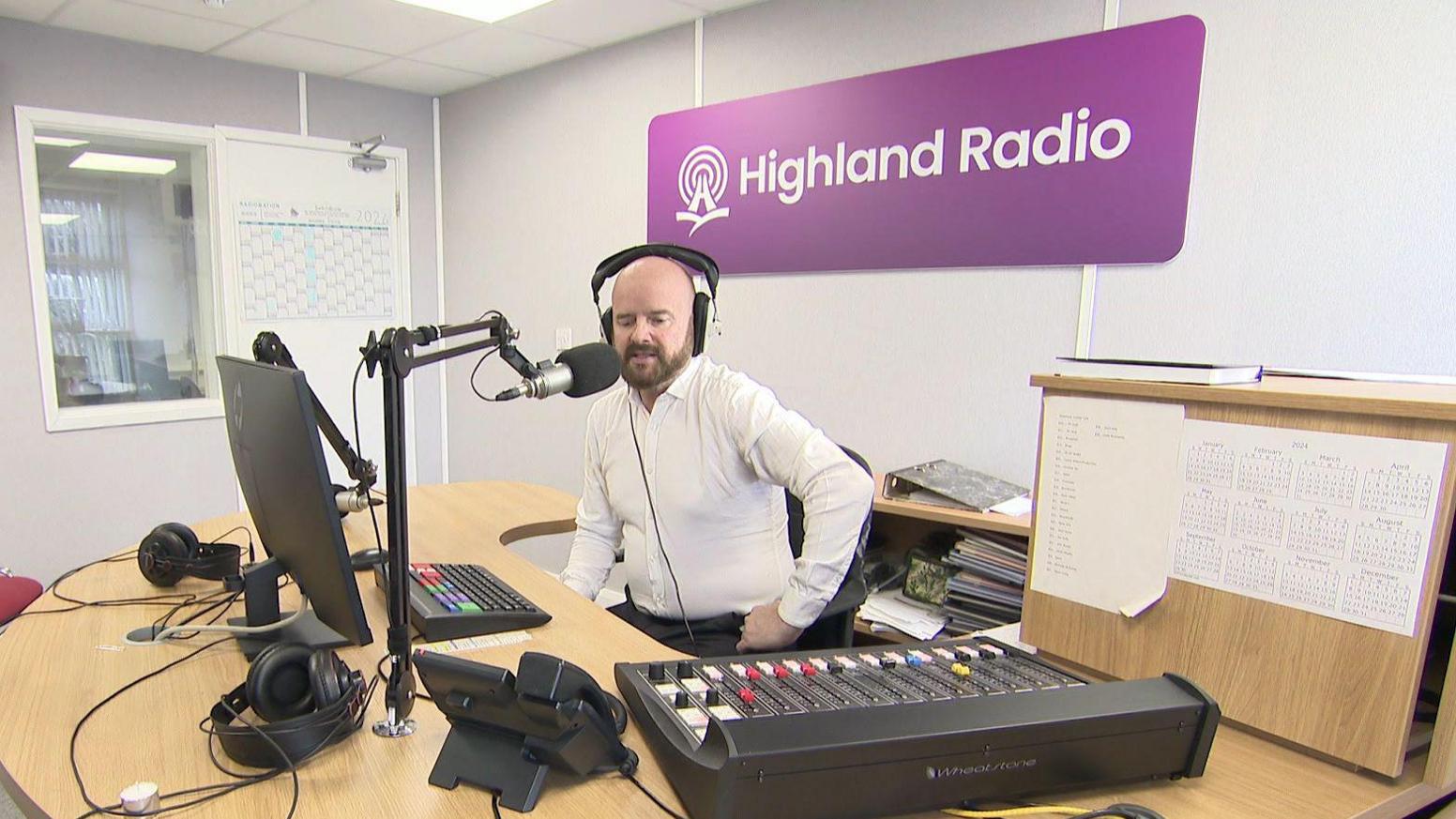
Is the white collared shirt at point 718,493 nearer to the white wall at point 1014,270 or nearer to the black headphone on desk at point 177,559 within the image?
the black headphone on desk at point 177,559

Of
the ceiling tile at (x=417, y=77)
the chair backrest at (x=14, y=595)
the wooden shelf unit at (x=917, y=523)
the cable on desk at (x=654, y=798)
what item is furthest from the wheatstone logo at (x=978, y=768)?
the ceiling tile at (x=417, y=77)

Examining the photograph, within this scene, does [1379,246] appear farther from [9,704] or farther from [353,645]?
[9,704]

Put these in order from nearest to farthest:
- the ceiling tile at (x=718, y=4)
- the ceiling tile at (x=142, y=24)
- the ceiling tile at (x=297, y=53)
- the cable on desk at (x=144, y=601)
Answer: the cable on desk at (x=144, y=601) < the ceiling tile at (x=718, y=4) < the ceiling tile at (x=142, y=24) < the ceiling tile at (x=297, y=53)

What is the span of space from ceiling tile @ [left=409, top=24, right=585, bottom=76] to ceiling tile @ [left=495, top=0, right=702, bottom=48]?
0.10 meters

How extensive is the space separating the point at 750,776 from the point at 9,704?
3.33ft

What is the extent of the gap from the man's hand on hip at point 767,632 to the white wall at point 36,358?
3.24 meters

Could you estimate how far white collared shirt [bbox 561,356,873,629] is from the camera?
1684 mm

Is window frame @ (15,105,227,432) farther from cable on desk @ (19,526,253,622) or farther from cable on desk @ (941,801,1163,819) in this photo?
cable on desk @ (941,801,1163,819)

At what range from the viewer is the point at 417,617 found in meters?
1.32

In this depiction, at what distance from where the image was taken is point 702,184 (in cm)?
312

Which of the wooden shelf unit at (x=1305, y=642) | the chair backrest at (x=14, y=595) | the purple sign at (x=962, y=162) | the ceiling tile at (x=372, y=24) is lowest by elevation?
the chair backrest at (x=14, y=595)

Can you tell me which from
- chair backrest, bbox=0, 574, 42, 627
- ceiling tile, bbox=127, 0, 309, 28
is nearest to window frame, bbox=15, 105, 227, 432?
ceiling tile, bbox=127, 0, 309, 28

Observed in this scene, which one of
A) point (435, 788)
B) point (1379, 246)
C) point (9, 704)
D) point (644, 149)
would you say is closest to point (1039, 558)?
point (435, 788)

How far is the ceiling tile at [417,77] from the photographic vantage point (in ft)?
12.3
